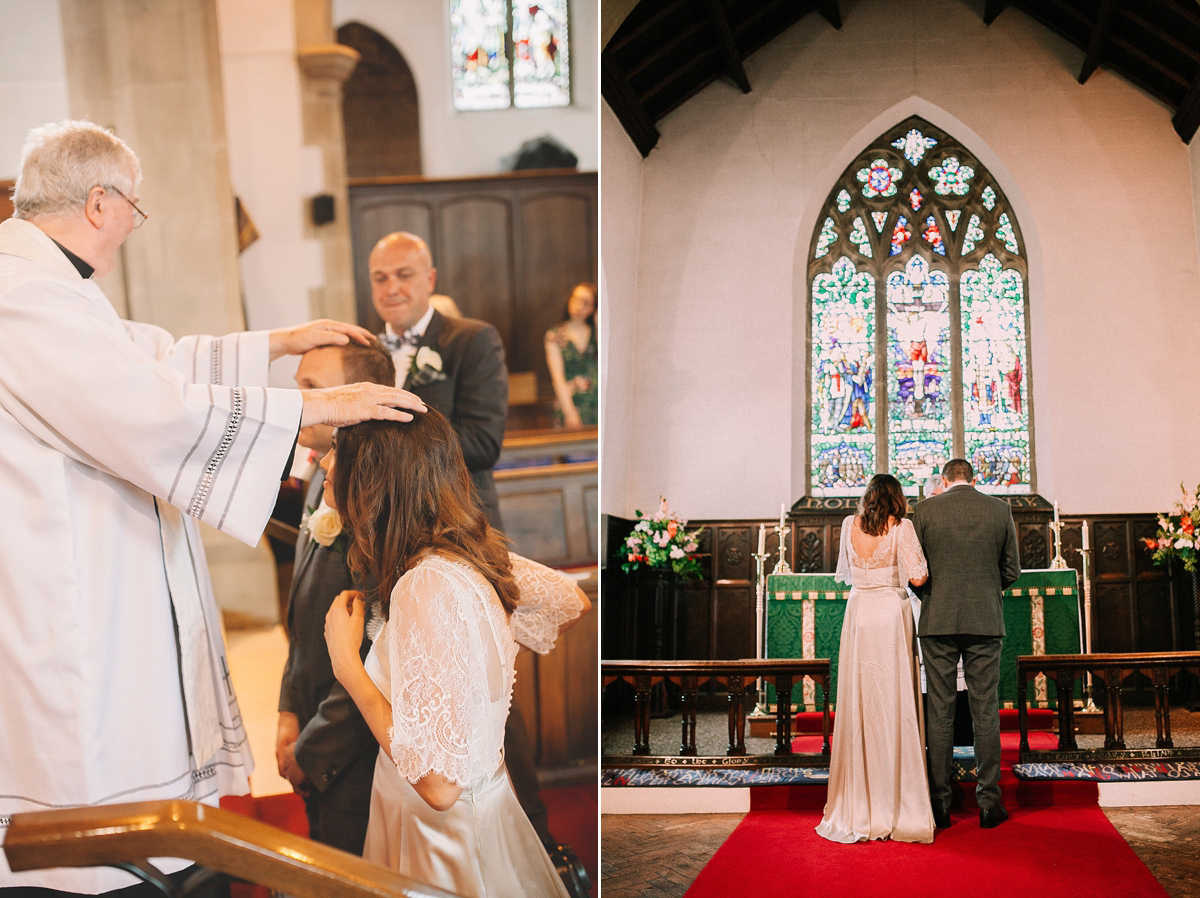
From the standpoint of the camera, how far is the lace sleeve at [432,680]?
1.82 m

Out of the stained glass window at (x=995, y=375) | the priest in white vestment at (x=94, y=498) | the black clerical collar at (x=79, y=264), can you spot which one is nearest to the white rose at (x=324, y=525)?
the priest in white vestment at (x=94, y=498)

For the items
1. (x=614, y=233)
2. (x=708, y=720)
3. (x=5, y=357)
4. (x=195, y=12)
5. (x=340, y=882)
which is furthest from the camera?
(x=614, y=233)

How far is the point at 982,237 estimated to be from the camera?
843 cm

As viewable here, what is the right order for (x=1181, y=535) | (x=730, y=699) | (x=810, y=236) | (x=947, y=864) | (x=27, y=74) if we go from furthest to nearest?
(x=810, y=236)
(x=1181, y=535)
(x=730, y=699)
(x=947, y=864)
(x=27, y=74)

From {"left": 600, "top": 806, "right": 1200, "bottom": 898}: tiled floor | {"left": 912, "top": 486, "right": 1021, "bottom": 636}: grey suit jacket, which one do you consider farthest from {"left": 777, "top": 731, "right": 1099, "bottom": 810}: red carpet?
{"left": 912, "top": 486, "right": 1021, "bottom": 636}: grey suit jacket

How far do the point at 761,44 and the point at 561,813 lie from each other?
7.86m

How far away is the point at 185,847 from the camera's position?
3.04 ft

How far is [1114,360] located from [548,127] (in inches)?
282

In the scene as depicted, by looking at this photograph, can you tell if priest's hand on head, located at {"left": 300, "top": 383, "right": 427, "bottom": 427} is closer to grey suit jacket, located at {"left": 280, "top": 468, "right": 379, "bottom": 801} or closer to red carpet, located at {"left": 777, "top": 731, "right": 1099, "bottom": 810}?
grey suit jacket, located at {"left": 280, "top": 468, "right": 379, "bottom": 801}

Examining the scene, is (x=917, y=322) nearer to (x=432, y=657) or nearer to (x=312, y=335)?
(x=312, y=335)

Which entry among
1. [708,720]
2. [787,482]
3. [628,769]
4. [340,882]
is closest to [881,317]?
[787,482]

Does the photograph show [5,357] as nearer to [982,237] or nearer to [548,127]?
[548,127]

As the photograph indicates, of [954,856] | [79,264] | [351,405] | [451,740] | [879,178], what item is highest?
[879,178]

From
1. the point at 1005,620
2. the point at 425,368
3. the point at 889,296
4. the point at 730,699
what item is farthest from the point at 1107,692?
the point at 889,296
